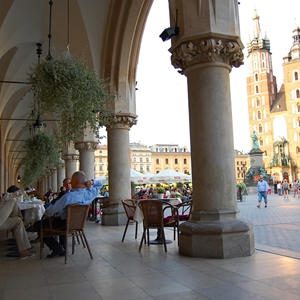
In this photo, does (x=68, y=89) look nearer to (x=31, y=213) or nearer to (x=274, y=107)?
(x=31, y=213)

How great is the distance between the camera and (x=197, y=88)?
5605mm

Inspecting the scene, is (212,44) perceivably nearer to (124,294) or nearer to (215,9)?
(215,9)

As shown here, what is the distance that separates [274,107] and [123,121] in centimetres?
7558

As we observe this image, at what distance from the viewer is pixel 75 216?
216 inches

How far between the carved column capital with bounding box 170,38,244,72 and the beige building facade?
7094 cm

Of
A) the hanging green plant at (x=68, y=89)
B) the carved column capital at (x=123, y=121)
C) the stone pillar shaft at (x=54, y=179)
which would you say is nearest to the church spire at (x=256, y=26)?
the stone pillar shaft at (x=54, y=179)

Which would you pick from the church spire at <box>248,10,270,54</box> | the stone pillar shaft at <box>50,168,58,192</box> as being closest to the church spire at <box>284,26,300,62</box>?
the church spire at <box>248,10,270,54</box>

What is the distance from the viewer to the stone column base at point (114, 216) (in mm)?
10133

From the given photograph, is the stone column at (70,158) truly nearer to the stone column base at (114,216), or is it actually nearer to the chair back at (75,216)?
the stone column base at (114,216)

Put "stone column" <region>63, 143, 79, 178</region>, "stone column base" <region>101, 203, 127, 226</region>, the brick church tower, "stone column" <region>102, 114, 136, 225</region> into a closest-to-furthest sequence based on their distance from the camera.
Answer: "stone column base" <region>101, 203, 127, 226</region> → "stone column" <region>102, 114, 136, 225</region> → "stone column" <region>63, 143, 79, 178</region> → the brick church tower

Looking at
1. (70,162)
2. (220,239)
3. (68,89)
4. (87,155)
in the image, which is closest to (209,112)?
(220,239)

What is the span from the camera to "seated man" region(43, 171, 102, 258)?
563 centimetres

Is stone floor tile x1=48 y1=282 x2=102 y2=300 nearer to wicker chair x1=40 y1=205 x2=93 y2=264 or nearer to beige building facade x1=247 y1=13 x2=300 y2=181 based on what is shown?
wicker chair x1=40 y1=205 x2=93 y2=264

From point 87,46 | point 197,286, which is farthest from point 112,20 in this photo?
point 197,286
